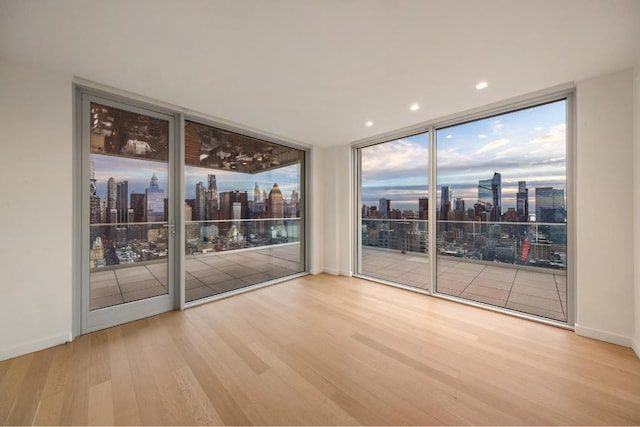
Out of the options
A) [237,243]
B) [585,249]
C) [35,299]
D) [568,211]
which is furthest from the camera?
[237,243]

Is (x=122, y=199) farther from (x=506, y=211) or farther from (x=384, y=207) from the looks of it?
(x=506, y=211)

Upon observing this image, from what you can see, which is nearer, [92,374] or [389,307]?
[92,374]

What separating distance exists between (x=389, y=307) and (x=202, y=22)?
11.5 feet

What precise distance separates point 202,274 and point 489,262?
4569 mm

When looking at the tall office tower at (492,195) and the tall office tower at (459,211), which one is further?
the tall office tower at (459,211)

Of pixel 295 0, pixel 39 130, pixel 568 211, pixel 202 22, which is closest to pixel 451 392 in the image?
pixel 568 211

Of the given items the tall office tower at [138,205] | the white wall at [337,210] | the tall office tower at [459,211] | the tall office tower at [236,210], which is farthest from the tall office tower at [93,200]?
the tall office tower at [459,211]

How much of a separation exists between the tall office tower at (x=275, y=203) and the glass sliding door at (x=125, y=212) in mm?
1681

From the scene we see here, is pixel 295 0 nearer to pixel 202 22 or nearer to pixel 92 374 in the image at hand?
pixel 202 22

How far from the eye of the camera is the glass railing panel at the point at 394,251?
165 inches

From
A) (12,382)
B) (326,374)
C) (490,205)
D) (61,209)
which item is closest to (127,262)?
(61,209)

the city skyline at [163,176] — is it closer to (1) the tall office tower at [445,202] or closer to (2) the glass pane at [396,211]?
(2) the glass pane at [396,211]

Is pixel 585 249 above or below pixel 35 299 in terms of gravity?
above

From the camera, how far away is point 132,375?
182 centimetres
